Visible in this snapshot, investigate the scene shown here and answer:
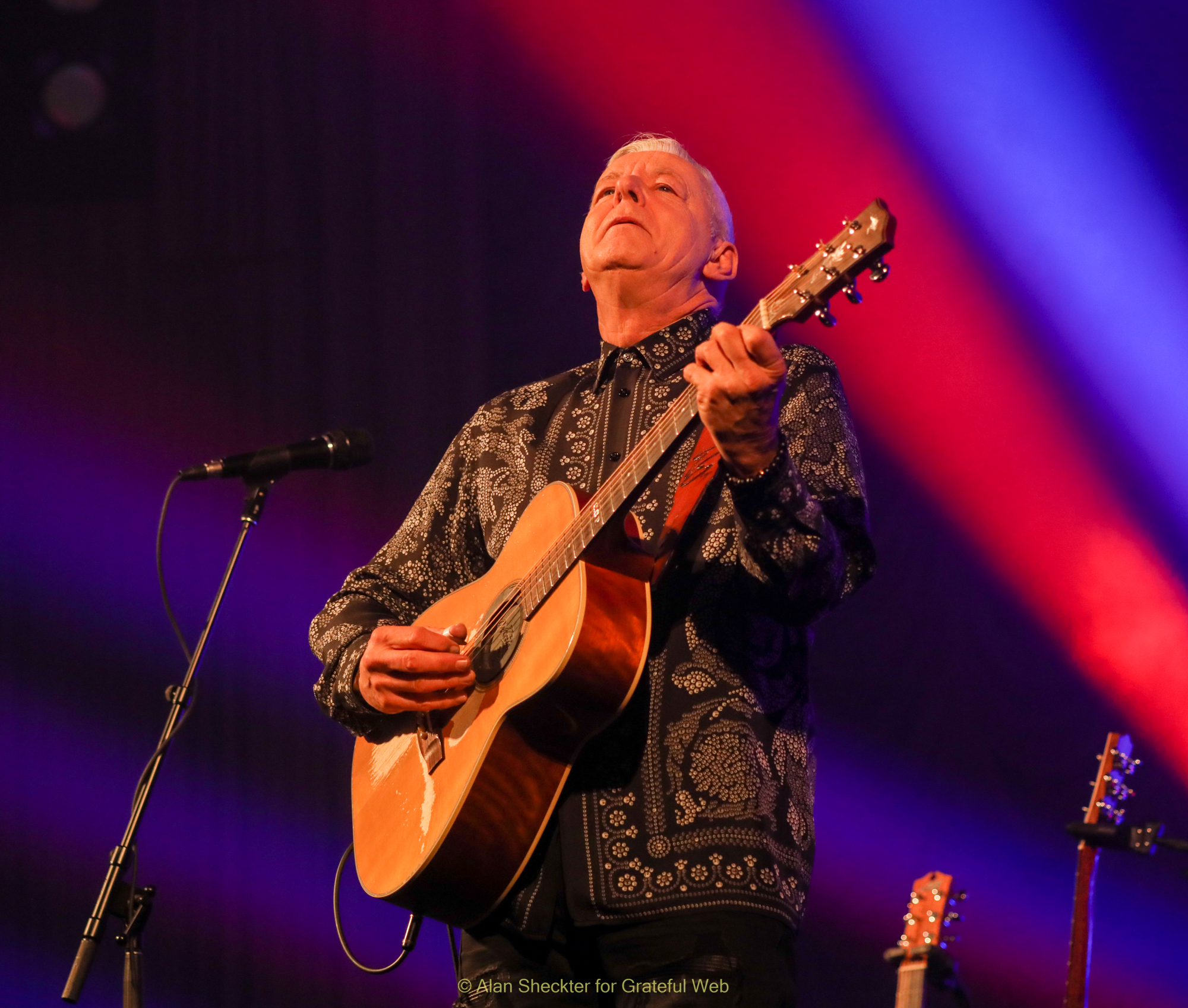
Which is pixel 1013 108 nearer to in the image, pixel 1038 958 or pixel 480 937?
pixel 1038 958

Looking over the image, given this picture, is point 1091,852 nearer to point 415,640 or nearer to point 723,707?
point 723,707

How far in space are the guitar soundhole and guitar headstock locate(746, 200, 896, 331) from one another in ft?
2.16

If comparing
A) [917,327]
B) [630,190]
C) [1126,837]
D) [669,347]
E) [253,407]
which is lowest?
[1126,837]

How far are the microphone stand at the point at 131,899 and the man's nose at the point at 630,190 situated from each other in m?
1.21

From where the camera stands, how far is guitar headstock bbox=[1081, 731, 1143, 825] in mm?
3021

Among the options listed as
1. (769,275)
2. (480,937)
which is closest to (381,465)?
(769,275)

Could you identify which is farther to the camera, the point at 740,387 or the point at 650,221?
the point at 650,221

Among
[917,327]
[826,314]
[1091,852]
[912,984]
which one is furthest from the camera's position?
[917,327]

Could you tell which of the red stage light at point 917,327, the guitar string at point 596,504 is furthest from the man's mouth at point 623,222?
the red stage light at point 917,327

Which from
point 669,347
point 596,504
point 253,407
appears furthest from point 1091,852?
point 253,407

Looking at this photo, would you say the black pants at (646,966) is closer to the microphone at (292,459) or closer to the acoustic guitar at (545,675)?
the acoustic guitar at (545,675)

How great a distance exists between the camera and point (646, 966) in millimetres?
1814

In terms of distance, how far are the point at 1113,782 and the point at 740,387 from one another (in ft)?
6.49

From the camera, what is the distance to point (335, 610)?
8.18 feet
